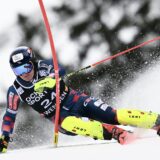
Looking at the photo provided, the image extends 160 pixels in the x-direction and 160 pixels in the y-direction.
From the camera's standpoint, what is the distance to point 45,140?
6.48 metres

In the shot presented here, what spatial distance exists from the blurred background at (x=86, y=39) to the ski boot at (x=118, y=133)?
3488 mm

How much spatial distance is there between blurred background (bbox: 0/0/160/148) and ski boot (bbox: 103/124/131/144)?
3.49m

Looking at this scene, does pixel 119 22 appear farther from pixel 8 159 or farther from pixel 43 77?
pixel 8 159

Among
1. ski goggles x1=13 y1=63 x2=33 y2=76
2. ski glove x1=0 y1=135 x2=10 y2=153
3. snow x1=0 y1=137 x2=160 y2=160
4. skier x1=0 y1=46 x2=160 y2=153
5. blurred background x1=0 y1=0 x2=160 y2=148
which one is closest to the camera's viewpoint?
snow x1=0 y1=137 x2=160 y2=160

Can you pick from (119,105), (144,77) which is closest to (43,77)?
(119,105)

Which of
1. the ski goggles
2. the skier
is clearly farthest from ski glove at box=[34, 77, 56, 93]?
the ski goggles

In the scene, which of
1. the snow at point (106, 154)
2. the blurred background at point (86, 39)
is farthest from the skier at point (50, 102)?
the blurred background at point (86, 39)

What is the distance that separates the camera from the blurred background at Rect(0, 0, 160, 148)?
23.4 ft

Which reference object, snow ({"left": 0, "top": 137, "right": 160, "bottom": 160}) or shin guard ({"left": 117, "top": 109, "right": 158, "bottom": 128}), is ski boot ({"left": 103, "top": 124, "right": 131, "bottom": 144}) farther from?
snow ({"left": 0, "top": 137, "right": 160, "bottom": 160})

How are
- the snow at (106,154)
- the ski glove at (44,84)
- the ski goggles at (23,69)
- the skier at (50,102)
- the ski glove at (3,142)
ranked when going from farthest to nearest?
the ski glove at (3,142) < the ski goggles at (23,69) < the skier at (50,102) < the ski glove at (44,84) < the snow at (106,154)

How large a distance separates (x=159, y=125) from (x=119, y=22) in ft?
17.5

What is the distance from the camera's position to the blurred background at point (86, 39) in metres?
7.14

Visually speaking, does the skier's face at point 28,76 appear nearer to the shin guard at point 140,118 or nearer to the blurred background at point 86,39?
the shin guard at point 140,118

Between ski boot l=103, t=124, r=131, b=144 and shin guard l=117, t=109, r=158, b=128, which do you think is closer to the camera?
ski boot l=103, t=124, r=131, b=144
